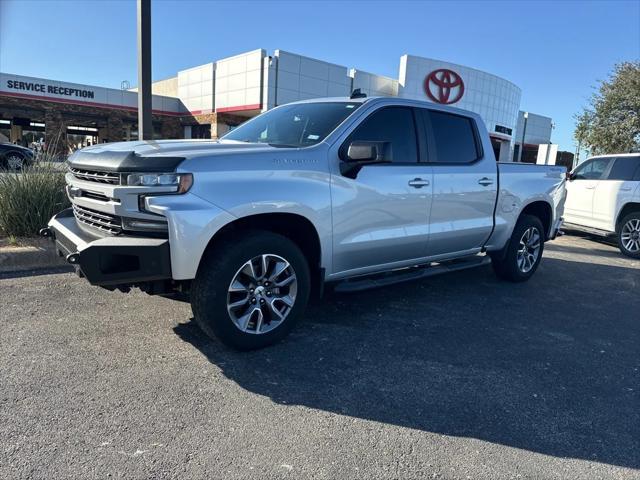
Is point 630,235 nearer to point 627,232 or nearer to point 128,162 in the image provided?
point 627,232

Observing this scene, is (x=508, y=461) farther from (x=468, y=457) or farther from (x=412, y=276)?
(x=412, y=276)

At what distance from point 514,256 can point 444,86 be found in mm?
27920

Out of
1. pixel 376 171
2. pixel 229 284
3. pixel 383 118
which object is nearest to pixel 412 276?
pixel 376 171

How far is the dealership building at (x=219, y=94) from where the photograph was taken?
2691 cm

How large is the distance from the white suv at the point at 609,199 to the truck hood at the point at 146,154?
8086 mm

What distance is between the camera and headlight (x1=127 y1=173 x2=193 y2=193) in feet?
10.7

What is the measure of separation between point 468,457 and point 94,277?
8.25ft

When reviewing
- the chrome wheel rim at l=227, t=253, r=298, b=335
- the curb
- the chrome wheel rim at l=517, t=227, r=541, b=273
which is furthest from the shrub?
the chrome wheel rim at l=517, t=227, r=541, b=273

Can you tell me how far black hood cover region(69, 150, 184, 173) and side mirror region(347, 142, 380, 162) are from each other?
1.35m

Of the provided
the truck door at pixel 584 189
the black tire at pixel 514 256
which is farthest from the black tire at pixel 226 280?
the truck door at pixel 584 189

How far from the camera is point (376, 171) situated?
14.3 feet

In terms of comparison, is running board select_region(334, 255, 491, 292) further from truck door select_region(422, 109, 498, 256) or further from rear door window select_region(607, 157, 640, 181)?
rear door window select_region(607, 157, 640, 181)

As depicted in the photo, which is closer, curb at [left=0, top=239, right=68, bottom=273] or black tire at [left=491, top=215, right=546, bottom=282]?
curb at [left=0, top=239, right=68, bottom=273]

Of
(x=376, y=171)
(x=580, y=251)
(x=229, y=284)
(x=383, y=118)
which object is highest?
(x=383, y=118)
